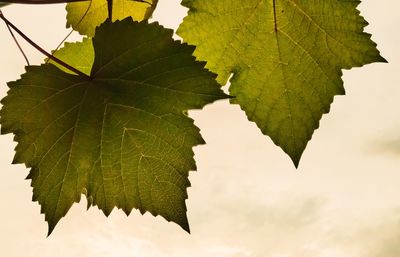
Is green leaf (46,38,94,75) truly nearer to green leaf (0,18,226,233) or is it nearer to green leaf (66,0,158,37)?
green leaf (66,0,158,37)

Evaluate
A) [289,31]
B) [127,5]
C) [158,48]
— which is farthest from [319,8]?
[127,5]

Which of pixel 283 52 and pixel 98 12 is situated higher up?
pixel 98 12

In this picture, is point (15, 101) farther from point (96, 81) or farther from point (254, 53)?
point (254, 53)

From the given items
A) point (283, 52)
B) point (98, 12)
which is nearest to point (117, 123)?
point (283, 52)

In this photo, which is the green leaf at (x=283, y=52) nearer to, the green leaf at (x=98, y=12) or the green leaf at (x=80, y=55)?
the green leaf at (x=98, y=12)

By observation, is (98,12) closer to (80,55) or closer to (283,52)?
(80,55)
